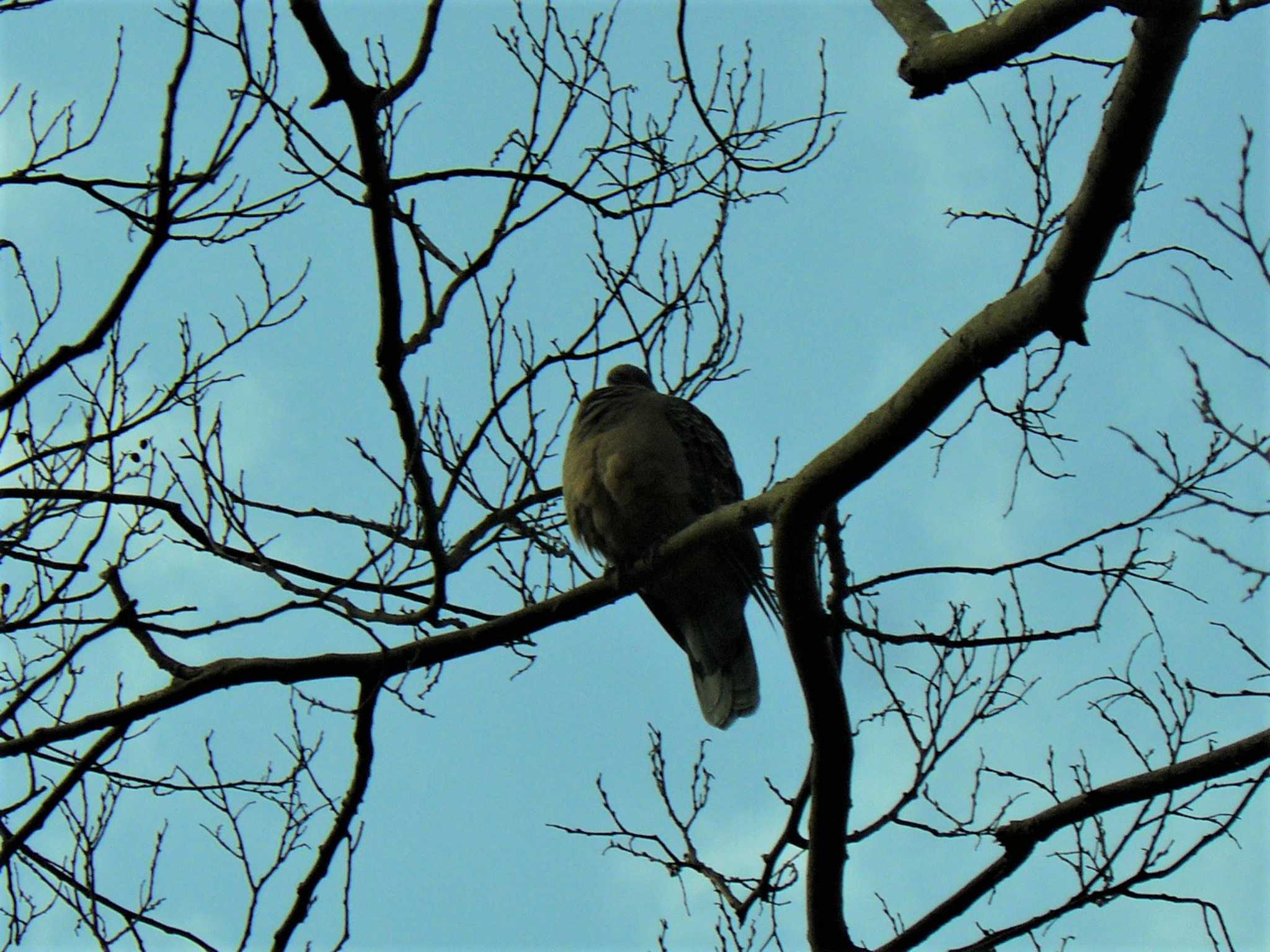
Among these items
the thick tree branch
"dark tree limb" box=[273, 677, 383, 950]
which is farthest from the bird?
the thick tree branch

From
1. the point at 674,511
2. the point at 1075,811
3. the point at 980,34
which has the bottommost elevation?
the point at 1075,811

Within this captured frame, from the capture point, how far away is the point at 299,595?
384 cm

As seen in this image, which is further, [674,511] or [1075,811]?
[674,511]

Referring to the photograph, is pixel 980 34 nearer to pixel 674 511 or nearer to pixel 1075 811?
pixel 1075 811

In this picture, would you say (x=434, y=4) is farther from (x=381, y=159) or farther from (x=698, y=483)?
(x=698, y=483)

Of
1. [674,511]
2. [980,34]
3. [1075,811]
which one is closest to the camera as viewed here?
[980,34]

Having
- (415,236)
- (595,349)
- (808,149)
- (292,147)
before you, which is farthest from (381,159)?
(808,149)

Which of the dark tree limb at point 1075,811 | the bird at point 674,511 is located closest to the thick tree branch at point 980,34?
the dark tree limb at point 1075,811

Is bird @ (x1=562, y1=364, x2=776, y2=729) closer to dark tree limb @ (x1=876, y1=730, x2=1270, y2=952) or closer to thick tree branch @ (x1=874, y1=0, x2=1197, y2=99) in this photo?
dark tree limb @ (x1=876, y1=730, x2=1270, y2=952)

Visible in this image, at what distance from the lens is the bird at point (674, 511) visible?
5160 millimetres

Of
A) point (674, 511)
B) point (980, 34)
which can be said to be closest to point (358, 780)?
point (674, 511)

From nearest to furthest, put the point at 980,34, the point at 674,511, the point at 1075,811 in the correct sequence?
the point at 980,34
the point at 1075,811
the point at 674,511

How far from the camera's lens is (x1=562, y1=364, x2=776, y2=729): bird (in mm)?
5160

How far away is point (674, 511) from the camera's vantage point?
5.27 metres
